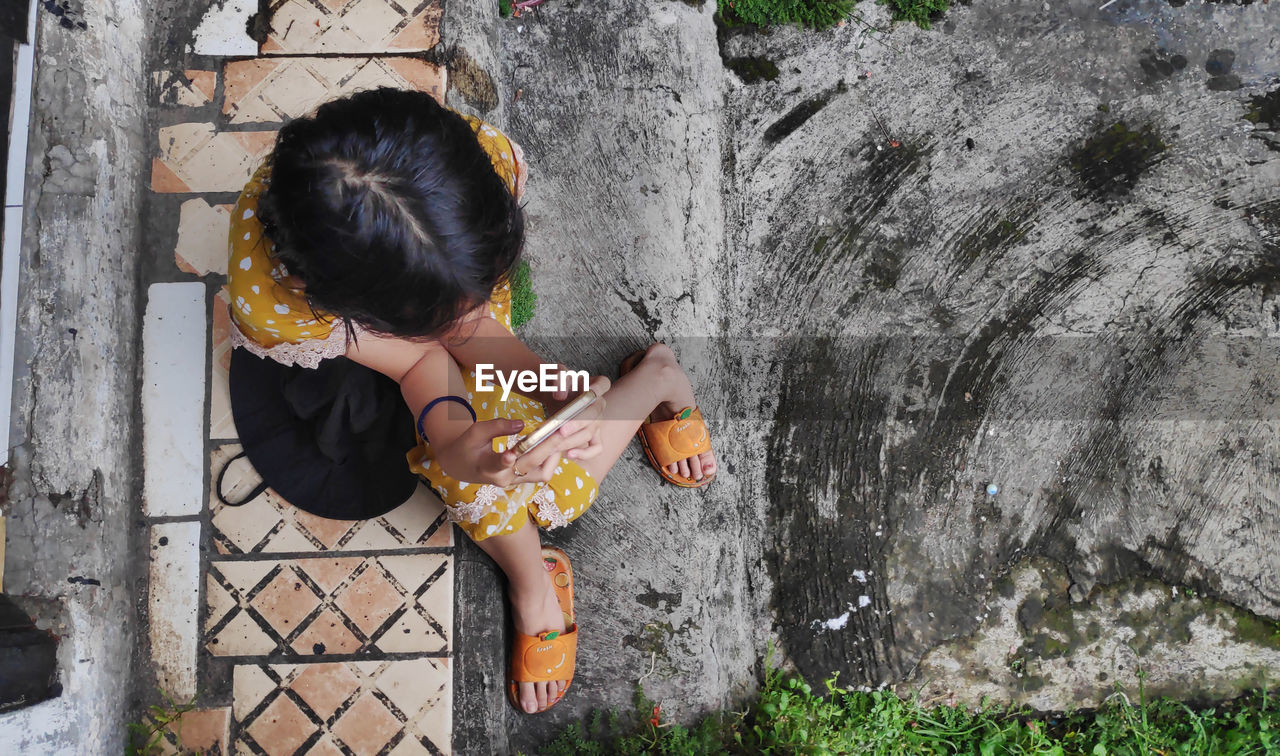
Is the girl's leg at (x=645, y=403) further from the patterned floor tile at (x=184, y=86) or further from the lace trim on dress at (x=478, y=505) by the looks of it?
the patterned floor tile at (x=184, y=86)

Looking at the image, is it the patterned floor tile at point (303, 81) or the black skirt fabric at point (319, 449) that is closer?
the black skirt fabric at point (319, 449)

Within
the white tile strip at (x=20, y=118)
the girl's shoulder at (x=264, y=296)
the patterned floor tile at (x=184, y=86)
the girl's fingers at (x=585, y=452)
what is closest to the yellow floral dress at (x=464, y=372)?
the girl's shoulder at (x=264, y=296)

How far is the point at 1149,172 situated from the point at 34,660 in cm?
315

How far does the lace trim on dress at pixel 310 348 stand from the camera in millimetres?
1600

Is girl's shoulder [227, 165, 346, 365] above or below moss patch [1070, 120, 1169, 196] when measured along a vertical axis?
below

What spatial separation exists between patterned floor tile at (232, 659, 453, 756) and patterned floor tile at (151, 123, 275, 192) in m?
1.28

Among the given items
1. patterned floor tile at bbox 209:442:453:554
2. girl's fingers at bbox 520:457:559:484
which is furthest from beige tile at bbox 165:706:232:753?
girl's fingers at bbox 520:457:559:484

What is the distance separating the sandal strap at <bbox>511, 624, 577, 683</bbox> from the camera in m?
1.97

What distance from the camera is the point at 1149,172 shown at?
2.31 meters

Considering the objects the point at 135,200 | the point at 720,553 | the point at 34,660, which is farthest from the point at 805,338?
the point at 34,660

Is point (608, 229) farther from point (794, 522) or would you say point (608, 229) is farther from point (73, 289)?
point (73, 289)

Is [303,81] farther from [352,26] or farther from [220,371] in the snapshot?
[220,371]

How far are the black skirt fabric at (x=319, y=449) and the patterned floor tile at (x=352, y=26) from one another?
0.90 meters

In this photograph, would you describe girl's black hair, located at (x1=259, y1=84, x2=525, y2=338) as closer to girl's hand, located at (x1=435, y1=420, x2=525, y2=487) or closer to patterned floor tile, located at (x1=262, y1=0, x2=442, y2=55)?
girl's hand, located at (x1=435, y1=420, x2=525, y2=487)
